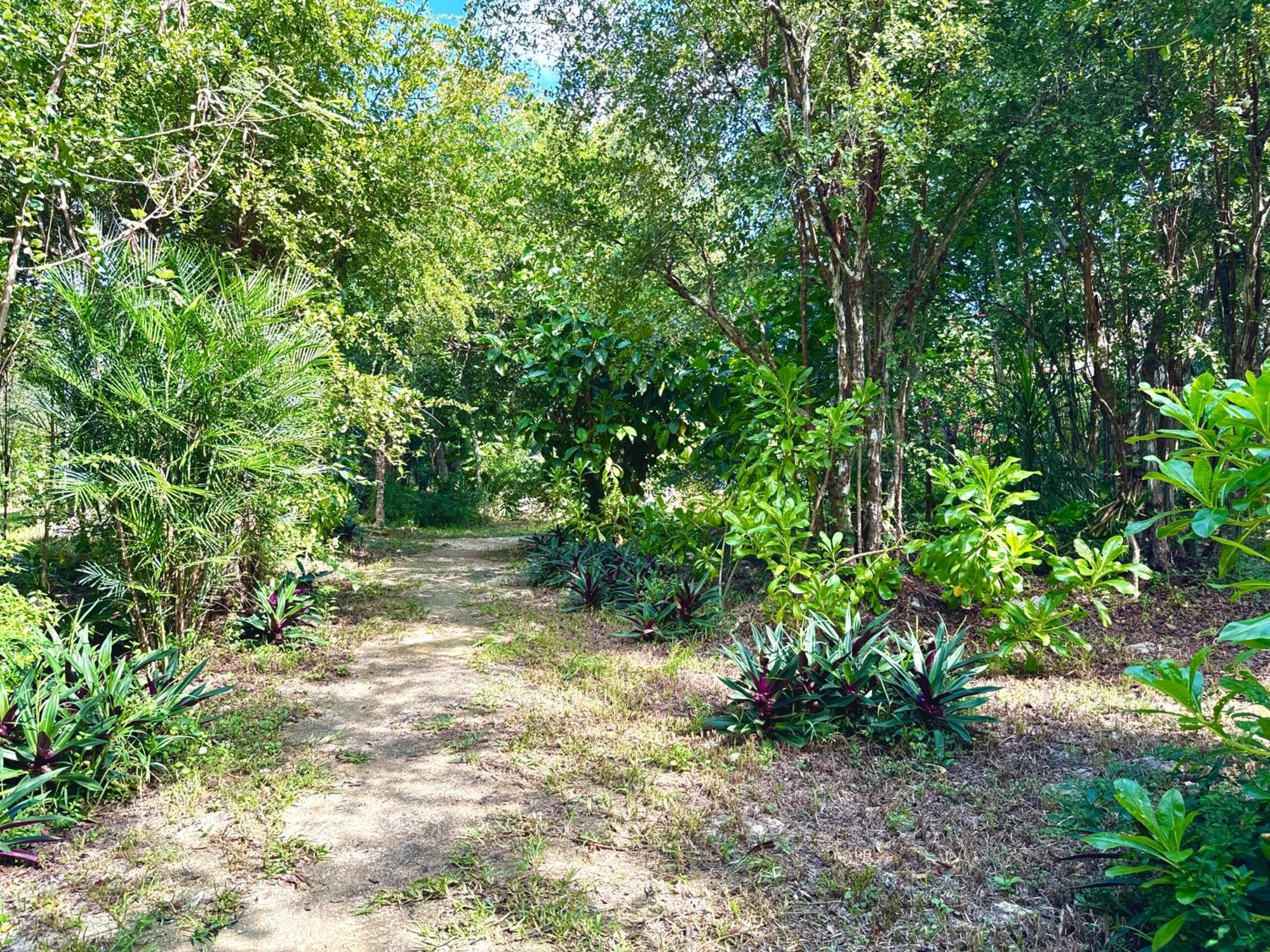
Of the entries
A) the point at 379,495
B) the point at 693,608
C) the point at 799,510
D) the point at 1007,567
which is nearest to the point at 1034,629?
the point at 1007,567

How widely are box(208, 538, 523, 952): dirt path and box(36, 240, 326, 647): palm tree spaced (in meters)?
1.06

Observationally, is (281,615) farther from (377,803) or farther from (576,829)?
(576,829)

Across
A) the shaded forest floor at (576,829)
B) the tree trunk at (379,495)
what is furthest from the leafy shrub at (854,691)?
the tree trunk at (379,495)

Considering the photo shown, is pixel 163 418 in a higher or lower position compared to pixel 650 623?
higher

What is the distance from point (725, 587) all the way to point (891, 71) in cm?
387

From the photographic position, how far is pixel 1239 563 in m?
5.20

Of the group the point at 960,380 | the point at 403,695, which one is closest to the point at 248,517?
the point at 403,695

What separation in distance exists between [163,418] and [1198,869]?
4570mm

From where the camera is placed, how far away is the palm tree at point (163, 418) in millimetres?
3867

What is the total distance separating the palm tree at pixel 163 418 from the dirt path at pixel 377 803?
1.06 metres

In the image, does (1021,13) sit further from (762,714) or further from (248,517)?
(248,517)

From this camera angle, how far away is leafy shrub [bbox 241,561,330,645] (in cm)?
479

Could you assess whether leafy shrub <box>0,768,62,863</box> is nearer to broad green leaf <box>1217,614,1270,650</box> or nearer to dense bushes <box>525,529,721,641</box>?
dense bushes <box>525,529,721,641</box>

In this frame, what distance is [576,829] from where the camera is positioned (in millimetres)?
2686
